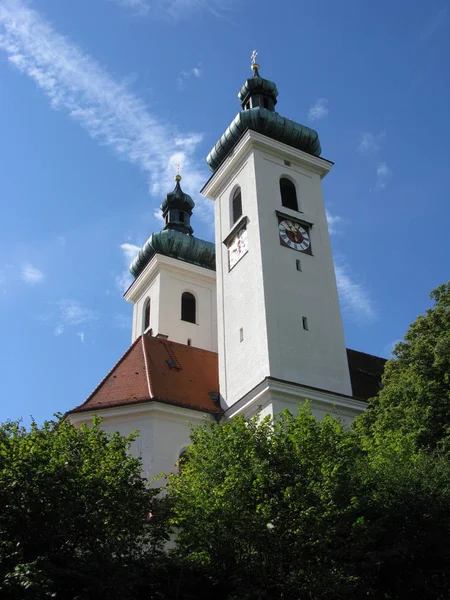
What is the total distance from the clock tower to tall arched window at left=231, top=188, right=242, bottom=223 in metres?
0.05

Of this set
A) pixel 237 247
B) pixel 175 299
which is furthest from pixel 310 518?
pixel 175 299

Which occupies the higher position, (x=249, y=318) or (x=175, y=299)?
(x=175, y=299)

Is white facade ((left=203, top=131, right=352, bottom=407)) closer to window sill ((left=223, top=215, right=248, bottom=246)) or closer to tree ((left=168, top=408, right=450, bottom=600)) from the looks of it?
window sill ((left=223, top=215, right=248, bottom=246))

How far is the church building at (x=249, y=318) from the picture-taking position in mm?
20828

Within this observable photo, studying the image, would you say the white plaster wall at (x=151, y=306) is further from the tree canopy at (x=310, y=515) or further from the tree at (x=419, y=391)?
the tree canopy at (x=310, y=515)

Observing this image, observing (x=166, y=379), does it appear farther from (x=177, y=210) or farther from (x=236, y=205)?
(x=177, y=210)

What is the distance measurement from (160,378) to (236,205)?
808 centimetres

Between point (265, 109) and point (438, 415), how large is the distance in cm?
1610

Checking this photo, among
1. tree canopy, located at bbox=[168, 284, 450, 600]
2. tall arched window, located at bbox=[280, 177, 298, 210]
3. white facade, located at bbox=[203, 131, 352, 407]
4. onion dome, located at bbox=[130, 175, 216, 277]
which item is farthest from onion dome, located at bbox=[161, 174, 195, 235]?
tree canopy, located at bbox=[168, 284, 450, 600]

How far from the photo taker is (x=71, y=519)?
38.1 ft

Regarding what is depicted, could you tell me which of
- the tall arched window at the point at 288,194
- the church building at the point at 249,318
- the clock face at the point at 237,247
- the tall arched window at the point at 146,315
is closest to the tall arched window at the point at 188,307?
the church building at the point at 249,318

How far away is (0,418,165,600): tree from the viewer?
1084 centimetres

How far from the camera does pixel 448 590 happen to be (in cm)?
1287

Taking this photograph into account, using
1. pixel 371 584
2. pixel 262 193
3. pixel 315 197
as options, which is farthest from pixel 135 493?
pixel 315 197
